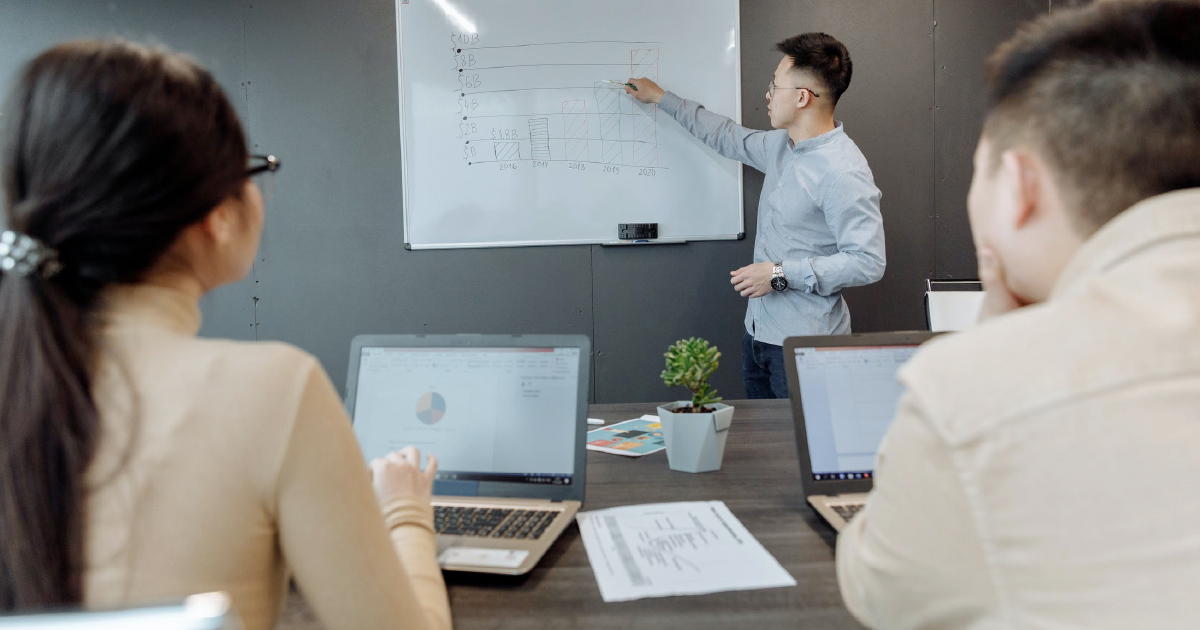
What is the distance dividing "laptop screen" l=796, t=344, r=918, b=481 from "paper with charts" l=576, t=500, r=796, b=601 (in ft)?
0.67

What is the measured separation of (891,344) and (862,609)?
0.66 meters

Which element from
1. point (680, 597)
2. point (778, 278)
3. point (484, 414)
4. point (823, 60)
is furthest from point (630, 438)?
point (823, 60)

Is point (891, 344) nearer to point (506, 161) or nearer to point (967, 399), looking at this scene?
point (967, 399)

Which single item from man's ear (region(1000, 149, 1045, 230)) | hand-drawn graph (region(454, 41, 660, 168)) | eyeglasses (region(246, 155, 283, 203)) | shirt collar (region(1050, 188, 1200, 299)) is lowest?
shirt collar (region(1050, 188, 1200, 299))

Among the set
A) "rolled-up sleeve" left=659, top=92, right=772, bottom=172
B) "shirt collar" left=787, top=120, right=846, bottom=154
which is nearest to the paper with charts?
"shirt collar" left=787, top=120, right=846, bottom=154

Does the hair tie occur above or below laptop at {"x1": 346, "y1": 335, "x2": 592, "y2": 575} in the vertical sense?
above

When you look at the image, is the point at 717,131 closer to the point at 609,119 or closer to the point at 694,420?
the point at 609,119

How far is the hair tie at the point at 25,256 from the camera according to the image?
644 mm

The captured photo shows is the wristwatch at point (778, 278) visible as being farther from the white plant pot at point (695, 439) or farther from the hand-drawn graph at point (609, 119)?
the white plant pot at point (695, 439)

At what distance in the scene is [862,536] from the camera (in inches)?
27.8

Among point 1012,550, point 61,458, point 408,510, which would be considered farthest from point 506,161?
point 1012,550

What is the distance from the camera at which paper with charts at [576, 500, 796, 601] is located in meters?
0.92

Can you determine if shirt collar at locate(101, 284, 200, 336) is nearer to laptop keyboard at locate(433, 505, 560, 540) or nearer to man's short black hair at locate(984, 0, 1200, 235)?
laptop keyboard at locate(433, 505, 560, 540)

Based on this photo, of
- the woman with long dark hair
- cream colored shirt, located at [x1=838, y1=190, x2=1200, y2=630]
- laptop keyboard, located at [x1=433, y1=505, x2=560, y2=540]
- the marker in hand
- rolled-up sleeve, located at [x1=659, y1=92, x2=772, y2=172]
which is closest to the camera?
cream colored shirt, located at [x1=838, y1=190, x2=1200, y2=630]
